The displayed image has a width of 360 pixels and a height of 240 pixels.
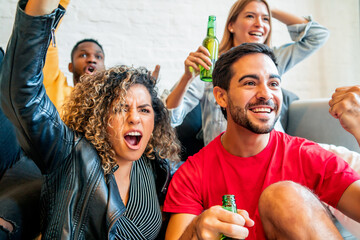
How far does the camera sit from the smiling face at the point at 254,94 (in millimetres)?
1177

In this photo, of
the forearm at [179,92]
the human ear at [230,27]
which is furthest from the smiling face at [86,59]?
→ the human ear at [230,27]

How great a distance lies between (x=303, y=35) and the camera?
78.2 inches

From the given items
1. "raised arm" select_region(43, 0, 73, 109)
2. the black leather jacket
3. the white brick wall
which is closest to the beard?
the black leather jacket

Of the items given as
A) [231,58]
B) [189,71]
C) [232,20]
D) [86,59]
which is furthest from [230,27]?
[86,59]

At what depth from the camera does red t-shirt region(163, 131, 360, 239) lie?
3.49 feet

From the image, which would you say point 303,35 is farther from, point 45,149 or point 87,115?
point 45,149

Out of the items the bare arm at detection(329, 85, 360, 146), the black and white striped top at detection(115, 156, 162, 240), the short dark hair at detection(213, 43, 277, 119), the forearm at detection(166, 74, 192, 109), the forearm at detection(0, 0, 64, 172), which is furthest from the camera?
the forearm at detection(166, 74, 192, 109)

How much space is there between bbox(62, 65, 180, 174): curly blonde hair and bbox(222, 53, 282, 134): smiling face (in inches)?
13.7

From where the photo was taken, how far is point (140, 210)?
1.20 m

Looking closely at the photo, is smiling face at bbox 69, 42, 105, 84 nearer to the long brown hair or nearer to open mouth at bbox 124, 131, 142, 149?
the long brown hair

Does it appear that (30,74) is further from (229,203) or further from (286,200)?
(286,200)

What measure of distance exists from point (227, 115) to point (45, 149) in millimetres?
701

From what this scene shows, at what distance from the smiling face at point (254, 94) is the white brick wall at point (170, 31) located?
138cm

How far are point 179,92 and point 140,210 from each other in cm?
65
